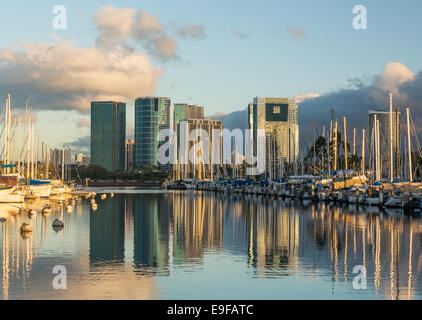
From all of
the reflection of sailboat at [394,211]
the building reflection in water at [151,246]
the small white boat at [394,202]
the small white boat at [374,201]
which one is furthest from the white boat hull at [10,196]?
the small white boat at [394,202]

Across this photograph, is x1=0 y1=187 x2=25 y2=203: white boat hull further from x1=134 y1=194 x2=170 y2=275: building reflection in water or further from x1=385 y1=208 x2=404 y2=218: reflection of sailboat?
x1=385 y1=208 x2=404 y2=218: reflection of sailboat

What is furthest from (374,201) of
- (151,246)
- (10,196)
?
(10,196)

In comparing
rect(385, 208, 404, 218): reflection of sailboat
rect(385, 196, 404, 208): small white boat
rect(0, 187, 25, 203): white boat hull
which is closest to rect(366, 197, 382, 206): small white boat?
rect(385, 196, 404, 208): small white boat

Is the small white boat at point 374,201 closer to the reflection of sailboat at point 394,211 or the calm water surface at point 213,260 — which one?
the reflection of sailboat at point 394,211

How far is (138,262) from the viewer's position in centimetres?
2800

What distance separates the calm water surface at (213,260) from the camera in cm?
2100

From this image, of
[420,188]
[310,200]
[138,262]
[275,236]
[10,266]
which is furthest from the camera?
[310,200]

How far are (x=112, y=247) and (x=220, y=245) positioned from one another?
23.8ft

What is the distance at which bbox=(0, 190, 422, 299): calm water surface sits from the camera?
827 inches

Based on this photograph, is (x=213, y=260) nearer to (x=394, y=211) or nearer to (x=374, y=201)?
(x=394, y=211)

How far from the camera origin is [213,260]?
29.0 m
